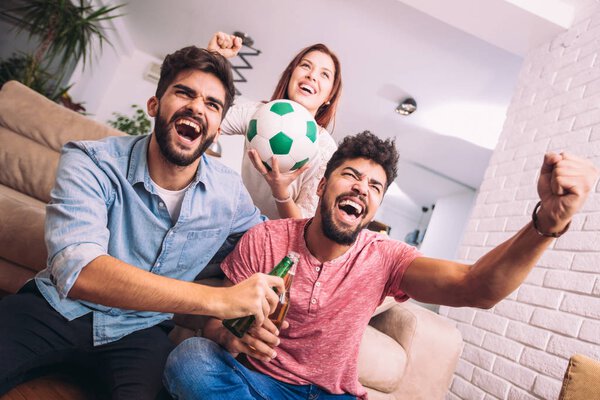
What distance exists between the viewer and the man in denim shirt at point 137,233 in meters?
0.98

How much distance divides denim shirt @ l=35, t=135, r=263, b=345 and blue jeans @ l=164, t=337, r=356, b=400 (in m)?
0.24

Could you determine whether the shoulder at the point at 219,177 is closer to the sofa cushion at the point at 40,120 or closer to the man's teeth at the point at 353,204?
the man's teeth at the point at 353,204

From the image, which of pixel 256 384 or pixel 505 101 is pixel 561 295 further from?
pixel 505 101

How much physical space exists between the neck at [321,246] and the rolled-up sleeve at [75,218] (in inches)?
24.9

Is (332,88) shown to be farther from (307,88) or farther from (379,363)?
(379,363)

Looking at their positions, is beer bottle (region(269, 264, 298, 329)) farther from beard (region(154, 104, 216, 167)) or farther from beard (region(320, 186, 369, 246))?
beard (region(154, 104, 216, 167))

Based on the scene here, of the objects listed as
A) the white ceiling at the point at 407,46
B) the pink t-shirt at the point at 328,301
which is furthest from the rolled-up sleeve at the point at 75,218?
the white ceiling at the point at 407,46

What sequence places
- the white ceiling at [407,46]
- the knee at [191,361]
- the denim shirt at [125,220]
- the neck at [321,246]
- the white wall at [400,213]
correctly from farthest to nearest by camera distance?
the white wall at [400,213] → the white ceiling at [407,46] → the neck at [321,246] → the knee at [191,361] → the denim shirt at [125,220]

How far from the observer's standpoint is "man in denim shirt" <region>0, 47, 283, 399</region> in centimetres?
98

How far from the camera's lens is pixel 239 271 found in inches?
51.8

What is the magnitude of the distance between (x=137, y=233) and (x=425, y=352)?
1439mm

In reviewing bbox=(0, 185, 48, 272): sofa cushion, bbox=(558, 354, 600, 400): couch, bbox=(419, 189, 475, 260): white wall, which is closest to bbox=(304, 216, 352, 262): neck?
bbox=(558, 354, 600, 400): couch

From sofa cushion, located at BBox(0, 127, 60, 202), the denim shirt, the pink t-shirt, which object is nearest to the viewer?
the denim shirt

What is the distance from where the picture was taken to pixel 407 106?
5.05 meters
